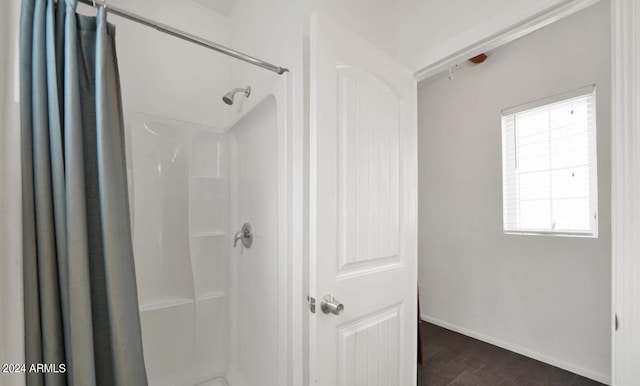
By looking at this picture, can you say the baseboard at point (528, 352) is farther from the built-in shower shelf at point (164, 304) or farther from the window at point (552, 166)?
the built-in shower shelf at point (164, 304)

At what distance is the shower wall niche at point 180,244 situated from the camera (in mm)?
1563

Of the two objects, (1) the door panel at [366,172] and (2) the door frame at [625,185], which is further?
(1) the door panel at [366,172]

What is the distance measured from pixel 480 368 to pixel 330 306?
1837 mm

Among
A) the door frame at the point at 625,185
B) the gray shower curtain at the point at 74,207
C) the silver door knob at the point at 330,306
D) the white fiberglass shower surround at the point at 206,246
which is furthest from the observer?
the white fiberglass shower surround at the point at 206,246

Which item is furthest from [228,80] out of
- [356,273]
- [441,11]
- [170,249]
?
[356,273]

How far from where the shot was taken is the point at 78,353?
0.61 metres

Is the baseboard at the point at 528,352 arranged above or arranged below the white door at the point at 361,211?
below

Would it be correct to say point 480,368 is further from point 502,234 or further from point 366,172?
point 366,172

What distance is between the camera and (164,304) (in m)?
1.61

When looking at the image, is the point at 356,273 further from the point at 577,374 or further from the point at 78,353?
the point at 577,374

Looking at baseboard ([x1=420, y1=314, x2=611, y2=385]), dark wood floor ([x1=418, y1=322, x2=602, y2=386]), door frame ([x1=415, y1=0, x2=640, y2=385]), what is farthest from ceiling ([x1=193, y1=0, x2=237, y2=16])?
baseboard ([x1=420, y1=314, x2=611, y2=385])

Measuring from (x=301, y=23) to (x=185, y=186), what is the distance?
1240mm

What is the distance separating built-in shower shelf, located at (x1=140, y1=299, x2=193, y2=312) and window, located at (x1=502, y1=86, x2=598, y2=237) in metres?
2.64

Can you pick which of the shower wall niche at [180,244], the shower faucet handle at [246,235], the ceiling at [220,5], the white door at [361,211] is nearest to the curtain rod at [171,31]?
the white door at [361,211]
